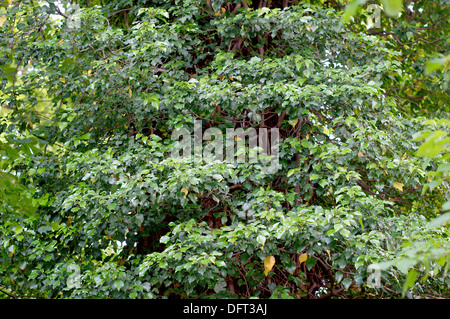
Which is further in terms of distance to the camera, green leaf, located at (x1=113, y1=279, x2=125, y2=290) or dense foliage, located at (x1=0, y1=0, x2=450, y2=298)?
dense foliage, located at (x1=0, y1=0, x2=450, y2=298)

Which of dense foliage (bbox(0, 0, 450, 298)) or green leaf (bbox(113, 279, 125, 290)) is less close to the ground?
dense foliage (bbox(0, 0, 450, 298))

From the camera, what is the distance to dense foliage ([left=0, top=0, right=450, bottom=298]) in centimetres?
357

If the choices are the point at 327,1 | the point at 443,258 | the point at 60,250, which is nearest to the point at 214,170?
the point at 60,250

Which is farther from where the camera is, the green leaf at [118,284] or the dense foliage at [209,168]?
the dense foliage at [209,168]

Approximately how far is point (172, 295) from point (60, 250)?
1.01m

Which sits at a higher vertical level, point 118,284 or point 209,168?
point 209,168

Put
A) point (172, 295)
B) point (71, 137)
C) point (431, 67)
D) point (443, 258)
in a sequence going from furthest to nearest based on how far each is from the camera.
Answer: point (71, 137) < point (172, 295) < point (443, 258) < point (431, 67)

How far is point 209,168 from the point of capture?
3625mm

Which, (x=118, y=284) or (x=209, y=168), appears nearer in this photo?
(x=118, y=284)

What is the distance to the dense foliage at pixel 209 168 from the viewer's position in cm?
357

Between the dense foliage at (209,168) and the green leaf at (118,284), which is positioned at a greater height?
the dense foliage at (209,168)
